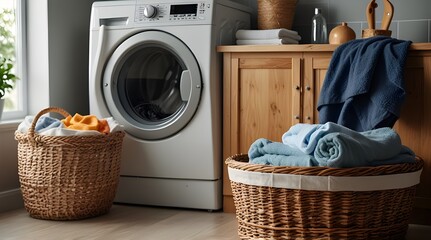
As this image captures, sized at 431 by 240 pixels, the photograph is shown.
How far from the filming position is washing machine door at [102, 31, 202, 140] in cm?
348

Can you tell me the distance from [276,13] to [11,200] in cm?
159

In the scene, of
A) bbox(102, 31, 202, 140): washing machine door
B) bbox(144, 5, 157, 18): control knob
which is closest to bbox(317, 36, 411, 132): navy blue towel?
bbox(102, 31, 202, 140): washing machine door

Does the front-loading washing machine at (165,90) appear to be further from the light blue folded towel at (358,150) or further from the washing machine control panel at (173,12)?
the light blue folded towel at (358,150)

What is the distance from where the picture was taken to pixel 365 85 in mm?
3014

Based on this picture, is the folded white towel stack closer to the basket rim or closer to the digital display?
the digital display

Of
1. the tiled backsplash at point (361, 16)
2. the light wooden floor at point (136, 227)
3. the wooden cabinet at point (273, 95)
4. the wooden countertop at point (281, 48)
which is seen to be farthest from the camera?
the tiled backsplash at point (361, 16)

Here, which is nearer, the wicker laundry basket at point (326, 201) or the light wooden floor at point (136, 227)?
the wicker laundry basket at point (326, 201)

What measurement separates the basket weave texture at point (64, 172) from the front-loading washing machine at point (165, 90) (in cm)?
29

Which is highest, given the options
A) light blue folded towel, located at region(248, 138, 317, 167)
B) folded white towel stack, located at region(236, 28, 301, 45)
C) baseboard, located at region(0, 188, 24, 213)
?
folded white towel stack, located at region(236, 28, 301, 45)

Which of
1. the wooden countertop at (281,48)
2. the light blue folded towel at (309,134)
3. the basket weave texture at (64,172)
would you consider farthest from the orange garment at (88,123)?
the light blue folded towel at (309,134)

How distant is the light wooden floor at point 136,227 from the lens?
298cm

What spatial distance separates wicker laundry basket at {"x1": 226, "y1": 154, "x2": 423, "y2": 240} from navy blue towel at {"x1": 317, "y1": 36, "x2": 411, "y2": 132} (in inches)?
13.3

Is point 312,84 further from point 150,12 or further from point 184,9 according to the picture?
point 150,12

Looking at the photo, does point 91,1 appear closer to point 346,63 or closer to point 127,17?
point 127,17
